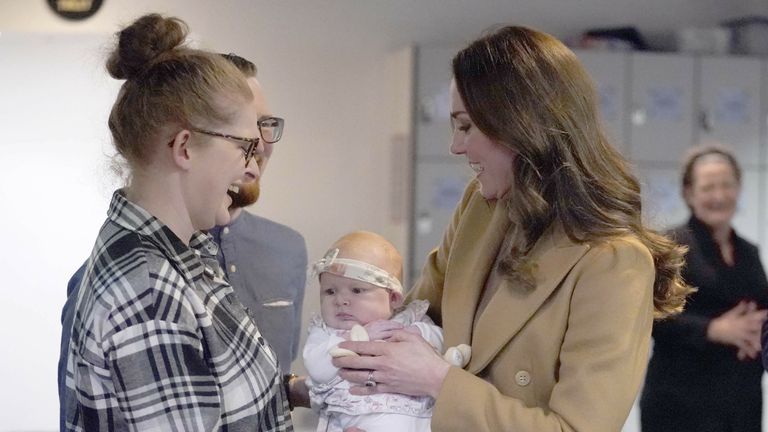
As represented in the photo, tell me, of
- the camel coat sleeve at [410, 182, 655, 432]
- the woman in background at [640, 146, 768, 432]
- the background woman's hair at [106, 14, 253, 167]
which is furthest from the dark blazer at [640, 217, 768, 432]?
the background woman's hair at [106, 14, 253, 167]

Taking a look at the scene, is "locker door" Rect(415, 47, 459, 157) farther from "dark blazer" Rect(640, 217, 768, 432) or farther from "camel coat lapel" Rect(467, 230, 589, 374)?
"camel coat lapel" Rect(467, 230, 589, 374)

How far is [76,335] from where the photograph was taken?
155 cm

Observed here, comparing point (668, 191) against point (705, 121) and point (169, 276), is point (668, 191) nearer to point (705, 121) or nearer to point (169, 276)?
point (705, 121)

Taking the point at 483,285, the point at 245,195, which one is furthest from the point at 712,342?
the point at 245,195

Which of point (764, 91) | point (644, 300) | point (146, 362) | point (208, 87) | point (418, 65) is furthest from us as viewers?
point (764, 91)

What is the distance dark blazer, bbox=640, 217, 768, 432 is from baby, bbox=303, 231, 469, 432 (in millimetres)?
1715

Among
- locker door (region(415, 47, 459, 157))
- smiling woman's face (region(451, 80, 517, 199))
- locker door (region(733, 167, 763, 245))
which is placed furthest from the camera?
locker door (region(733, 167, 763, 245))

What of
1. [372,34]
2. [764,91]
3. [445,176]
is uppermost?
[372,34]

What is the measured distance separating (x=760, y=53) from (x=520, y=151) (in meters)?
4.64

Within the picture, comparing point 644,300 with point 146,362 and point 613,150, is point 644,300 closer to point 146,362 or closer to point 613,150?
point 613,150

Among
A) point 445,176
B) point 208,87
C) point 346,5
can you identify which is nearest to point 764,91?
point 445,176

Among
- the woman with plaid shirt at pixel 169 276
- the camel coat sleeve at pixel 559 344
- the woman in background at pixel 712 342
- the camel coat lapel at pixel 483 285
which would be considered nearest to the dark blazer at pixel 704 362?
the woman in background at pixel 712 342

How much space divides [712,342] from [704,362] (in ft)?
0.32

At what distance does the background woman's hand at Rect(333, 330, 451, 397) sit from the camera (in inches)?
71.5
